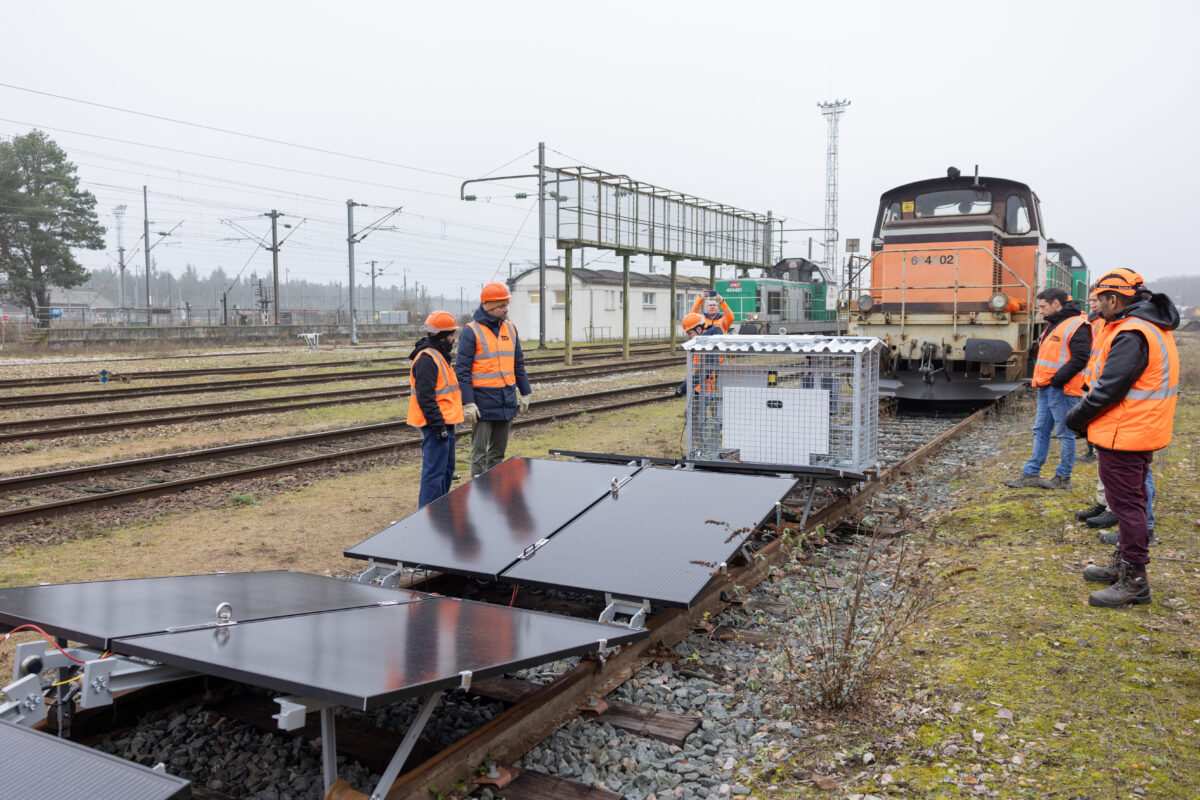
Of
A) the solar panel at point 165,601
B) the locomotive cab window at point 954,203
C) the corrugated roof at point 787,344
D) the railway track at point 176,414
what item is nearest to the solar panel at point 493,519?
the solar panel at point 165,601

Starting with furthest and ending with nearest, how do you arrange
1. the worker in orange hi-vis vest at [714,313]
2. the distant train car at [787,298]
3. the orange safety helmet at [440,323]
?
1. the distant train car at [787,298]
2. the worker in orange hi-vis vest at [714,313]
3. the orange safety helmet at [440,323]

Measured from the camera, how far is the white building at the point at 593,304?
4628 centimetres

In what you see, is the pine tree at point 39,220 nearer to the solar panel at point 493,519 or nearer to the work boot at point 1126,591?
the solar panel at point 493,519

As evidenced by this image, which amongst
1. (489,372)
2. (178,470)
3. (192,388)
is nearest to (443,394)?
(489,372)

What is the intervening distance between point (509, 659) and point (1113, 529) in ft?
18.4

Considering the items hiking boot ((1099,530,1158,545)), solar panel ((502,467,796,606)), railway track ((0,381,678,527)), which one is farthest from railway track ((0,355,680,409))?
hiking boot ((1099,530,1158,545))

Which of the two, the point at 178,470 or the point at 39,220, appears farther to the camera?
the point at 39,220

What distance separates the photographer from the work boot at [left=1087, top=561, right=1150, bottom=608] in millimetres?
5062

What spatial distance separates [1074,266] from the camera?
88.1ft

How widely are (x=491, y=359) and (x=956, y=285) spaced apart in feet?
29.2

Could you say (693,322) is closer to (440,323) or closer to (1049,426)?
(1049,426)

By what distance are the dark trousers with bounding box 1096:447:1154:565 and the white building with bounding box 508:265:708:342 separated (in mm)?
39180

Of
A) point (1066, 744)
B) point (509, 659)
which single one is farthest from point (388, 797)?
point (1066, 744)

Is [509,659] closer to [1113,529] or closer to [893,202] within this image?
[1113,529]
